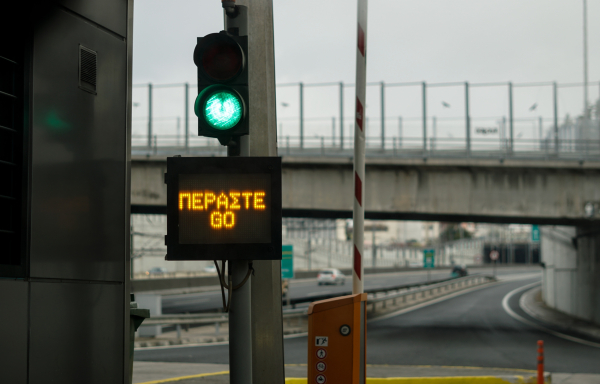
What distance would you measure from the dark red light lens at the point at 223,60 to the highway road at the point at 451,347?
13.5m

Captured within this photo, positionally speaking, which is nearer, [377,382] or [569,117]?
[377,382]

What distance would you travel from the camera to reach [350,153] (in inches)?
1168

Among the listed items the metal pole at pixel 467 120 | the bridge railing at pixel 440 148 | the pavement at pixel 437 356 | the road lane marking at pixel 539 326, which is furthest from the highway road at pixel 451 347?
the metal pole at pixel 467 120

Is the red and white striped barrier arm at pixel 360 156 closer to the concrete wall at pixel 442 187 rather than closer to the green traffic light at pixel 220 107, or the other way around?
the green traffic light at pixel 220 107

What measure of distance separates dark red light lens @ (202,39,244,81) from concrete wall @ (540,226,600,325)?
1083 inches

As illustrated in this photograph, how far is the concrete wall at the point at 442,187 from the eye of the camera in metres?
26.8

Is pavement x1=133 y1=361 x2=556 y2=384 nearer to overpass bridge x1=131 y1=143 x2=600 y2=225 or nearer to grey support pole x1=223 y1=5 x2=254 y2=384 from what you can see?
grey support pole x1=223 y1=5 x2=254 y2=384

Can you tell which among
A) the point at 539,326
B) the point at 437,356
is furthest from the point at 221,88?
the point at 539,326

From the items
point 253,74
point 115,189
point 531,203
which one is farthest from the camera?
point 531,203

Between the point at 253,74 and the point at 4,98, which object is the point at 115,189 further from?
the point at 253,74

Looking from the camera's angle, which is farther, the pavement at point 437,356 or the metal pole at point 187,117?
the metal pole at point 187,117

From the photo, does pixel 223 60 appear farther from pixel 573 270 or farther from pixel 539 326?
pixel 573 270

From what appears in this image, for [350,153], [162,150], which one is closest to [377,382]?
[350,153]

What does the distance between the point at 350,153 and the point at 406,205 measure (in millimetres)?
3659
